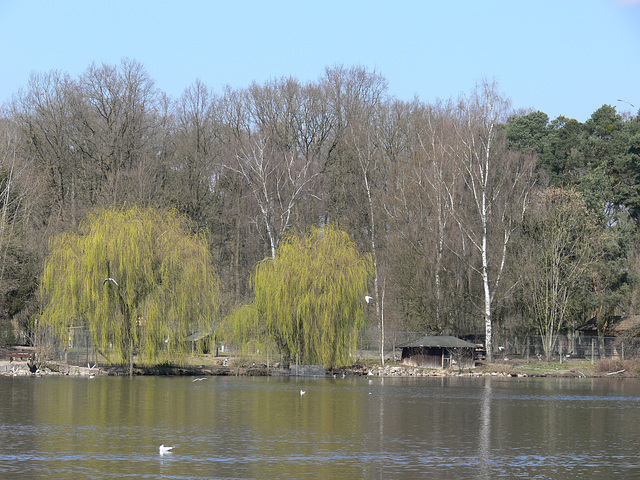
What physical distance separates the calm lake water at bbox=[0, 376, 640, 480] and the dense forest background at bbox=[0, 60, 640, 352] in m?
17.4

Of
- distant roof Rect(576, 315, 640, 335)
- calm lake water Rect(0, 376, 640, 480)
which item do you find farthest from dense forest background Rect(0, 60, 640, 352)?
calm lake water Rect(0, 376, 640, 480)

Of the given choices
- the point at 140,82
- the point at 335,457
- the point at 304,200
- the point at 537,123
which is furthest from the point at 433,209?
the point at 335,457

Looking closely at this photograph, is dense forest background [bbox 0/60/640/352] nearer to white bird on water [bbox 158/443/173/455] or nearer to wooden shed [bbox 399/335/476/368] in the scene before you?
wooden shed [bbox 399/335/476/368]

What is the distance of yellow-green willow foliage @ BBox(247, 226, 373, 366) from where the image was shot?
50688 mm

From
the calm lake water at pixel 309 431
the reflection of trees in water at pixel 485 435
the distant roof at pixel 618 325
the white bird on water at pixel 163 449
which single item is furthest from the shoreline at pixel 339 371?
the white bird on water at pixel 163 449

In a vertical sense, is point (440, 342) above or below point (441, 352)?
above

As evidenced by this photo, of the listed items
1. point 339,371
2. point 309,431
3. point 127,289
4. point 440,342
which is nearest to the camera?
point 309,431

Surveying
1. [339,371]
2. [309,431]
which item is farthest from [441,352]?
[309,431]

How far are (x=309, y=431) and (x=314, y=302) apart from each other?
23000 mm

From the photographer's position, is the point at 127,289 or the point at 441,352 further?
the point at 441,352

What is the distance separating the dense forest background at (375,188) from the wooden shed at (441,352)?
9.43 ft

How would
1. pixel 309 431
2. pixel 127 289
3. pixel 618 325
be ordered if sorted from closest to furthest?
pixel 309 431
pixel 127 289
pixel 618 325

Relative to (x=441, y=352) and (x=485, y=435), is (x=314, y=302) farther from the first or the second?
(x=485, y=435)

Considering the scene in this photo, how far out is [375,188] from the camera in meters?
70.0
